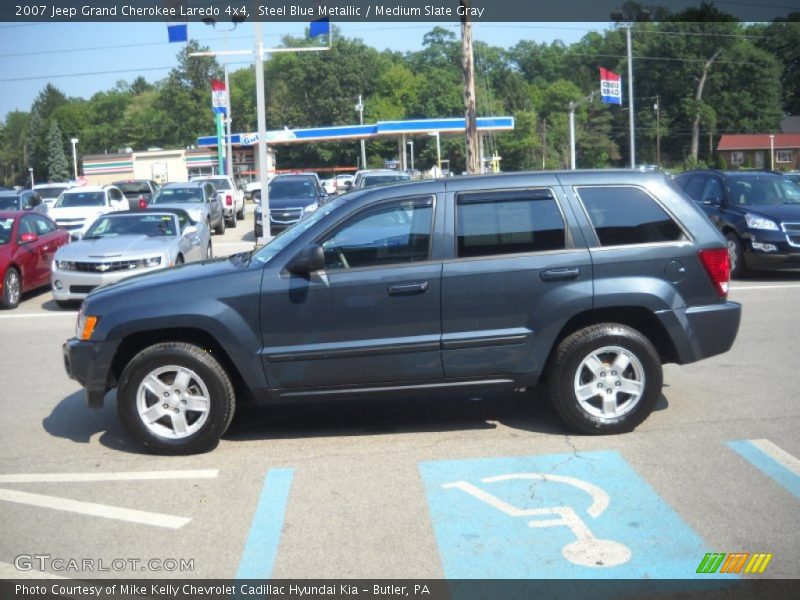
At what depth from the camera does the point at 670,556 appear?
4605mm

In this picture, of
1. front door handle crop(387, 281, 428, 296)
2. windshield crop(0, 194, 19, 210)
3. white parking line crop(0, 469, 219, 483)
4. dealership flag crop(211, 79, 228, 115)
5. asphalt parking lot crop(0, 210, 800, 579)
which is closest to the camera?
asphalt parking lot crop(0, 210, 800, 579)

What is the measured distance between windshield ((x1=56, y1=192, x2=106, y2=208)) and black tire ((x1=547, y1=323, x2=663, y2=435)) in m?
22.2

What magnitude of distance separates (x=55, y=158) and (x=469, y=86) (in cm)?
10379

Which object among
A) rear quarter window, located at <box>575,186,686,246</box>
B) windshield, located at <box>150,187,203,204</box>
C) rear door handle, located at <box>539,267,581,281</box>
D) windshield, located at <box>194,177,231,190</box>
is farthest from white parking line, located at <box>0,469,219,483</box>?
windshield, located at <box>194,177,231,190</box>

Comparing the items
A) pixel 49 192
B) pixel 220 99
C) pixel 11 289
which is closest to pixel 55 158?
pixel 220 99

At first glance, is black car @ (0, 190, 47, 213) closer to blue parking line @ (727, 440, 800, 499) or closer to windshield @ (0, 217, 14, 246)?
windshield @ (0, 217, 14, 246)

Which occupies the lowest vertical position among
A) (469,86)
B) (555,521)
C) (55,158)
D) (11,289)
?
(555,521)

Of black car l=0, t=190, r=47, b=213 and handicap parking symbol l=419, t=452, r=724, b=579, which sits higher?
black car l=0, t=190, r=47, b=213

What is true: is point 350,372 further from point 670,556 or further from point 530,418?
point 670,556

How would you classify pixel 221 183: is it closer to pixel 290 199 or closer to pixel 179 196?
pixel 179 196

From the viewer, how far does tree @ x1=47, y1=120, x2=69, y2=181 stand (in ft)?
384

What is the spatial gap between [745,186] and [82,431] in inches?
484

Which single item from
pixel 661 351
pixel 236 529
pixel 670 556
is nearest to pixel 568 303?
pixel 661 351

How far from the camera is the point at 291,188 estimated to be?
85.6 ft
